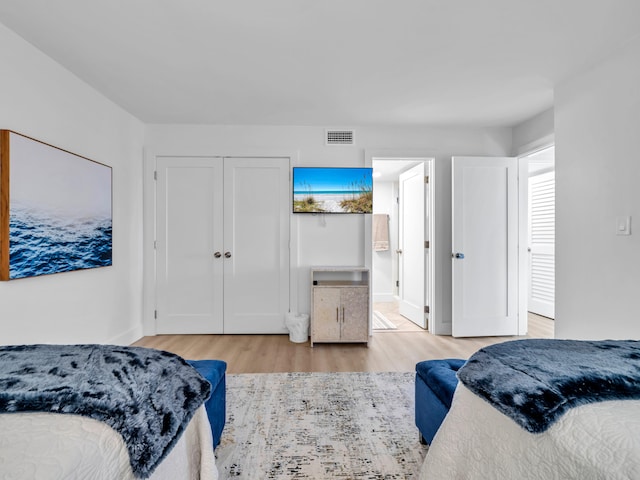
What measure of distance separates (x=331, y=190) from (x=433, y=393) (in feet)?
8.56

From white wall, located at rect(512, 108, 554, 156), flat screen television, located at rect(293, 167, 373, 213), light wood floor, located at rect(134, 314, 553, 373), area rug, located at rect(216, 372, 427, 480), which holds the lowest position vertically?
light wood floor, located at rect(134, 314, 553, 373)

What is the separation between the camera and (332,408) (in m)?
→ 2.18

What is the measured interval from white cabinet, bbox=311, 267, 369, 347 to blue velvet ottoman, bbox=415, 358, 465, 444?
1.66m

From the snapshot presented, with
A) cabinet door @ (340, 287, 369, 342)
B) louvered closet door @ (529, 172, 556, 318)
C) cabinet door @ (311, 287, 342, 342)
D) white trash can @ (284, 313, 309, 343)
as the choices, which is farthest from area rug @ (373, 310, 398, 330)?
louvered closet door @ (529, 172, 556, 318)

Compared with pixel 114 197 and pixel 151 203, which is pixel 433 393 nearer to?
pixel 114 197

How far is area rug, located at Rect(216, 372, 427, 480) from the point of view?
1624 millimetres

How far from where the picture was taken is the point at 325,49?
2.30 meters

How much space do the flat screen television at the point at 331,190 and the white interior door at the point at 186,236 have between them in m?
0.94

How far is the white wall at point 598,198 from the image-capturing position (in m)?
2.21

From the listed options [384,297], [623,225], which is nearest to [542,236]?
[384,297]

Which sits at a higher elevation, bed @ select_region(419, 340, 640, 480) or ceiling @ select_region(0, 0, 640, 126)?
ceiling @ select_region(0, 0, 640, 126)

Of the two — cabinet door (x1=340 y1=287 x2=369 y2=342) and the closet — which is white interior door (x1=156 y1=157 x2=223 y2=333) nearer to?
the closet

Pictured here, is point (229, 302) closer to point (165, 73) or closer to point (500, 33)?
point (165, 73)

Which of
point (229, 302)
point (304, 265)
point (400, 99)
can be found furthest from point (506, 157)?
point (229, 302)
